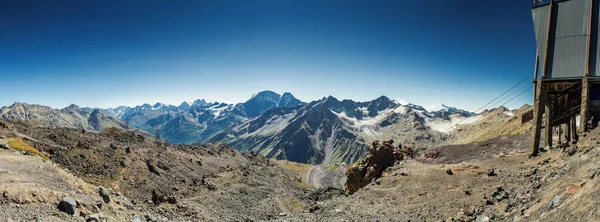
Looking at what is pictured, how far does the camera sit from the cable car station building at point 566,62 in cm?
2912

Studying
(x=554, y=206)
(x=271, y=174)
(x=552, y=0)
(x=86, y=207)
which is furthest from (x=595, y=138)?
(x=271, y=174)

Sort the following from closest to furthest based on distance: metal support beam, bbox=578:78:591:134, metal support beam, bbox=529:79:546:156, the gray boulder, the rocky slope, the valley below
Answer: the valley below
the gray boulder
the rocky slope
metal support beam, bbox=578:78:591:134
metal support beam, bbox=529:79:546:156

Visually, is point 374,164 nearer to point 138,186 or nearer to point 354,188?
point 354,188

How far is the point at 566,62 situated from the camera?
31.0m

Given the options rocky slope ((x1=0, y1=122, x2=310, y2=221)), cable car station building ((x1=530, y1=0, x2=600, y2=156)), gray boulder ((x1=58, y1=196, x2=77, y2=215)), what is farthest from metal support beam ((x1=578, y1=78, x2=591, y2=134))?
gray boulder ((x1=58, y1=196, x2=77, y2=215))

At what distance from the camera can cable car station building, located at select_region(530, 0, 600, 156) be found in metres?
29.1

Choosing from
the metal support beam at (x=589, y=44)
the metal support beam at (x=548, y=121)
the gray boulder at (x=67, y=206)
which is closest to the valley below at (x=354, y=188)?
the gray boulder at (x=67, y=206)

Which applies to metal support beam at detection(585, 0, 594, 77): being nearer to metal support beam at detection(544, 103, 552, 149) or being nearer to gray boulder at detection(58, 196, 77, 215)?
metal support beam at detection(544, 103, 552, 149)

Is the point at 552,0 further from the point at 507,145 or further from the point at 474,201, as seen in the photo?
the point at 507,145

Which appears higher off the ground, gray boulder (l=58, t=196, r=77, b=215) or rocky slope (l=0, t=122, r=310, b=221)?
gray boulder (l=58, t=196, r=77, b=215)

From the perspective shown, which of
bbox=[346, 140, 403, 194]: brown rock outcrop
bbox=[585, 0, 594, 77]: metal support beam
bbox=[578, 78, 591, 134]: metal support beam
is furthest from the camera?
bbox=[346, 140, 403, 194]: brown rock outcrop

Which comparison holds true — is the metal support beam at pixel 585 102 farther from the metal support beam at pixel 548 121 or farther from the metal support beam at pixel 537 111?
the metal support beam at pixel 548 121

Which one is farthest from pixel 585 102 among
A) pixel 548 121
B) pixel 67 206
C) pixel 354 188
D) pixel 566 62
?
pixel 67 206

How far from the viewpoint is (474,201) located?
26766 mm
